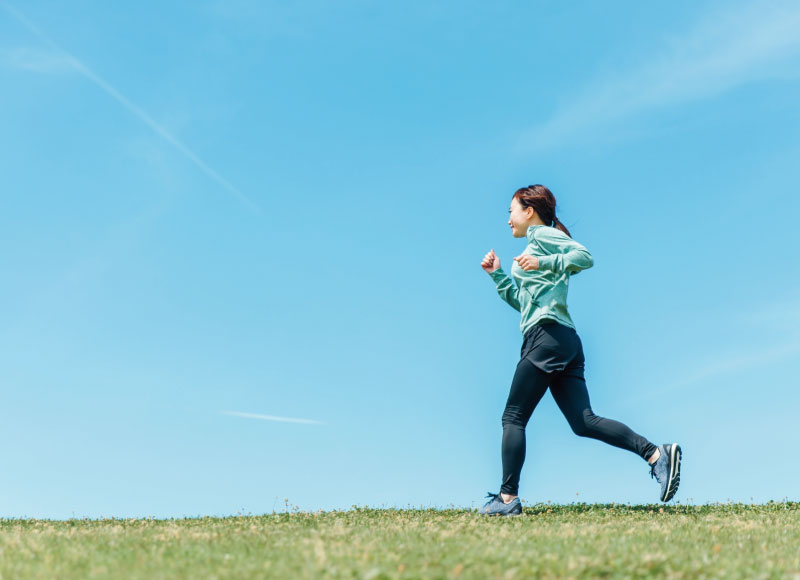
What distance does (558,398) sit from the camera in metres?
10.2

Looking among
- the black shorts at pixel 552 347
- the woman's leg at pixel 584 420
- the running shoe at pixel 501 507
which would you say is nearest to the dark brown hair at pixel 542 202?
the black shorts at pixel 552 347

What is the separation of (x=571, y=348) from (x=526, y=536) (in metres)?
2.89

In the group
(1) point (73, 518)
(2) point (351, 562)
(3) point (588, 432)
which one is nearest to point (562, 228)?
(3) point (588, 432)

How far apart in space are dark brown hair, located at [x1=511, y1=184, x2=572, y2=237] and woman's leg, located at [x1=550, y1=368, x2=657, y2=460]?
1.95m

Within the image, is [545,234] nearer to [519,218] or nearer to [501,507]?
[519,218]

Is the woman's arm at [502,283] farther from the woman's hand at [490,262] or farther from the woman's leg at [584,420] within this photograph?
the woman's leg at [584,420]

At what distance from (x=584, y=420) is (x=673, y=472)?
1.16 metres

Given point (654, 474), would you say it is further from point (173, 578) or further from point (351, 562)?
point (173, 578)

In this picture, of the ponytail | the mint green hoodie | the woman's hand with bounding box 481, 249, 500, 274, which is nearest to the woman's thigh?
the mint green hoodie

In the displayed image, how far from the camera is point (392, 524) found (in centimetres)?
910

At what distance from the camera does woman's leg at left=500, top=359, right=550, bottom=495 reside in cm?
991

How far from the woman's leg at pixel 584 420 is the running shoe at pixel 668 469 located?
5.4 inches

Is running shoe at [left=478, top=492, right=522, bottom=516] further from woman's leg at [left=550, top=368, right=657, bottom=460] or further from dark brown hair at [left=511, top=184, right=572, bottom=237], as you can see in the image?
dark brown hair at [left=511, top=184, right=572, bottom=237]

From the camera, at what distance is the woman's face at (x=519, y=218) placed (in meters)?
10.7
